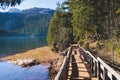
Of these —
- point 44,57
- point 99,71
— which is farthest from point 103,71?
point 44,57

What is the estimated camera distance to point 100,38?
42.1 meters

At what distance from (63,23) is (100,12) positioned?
118ft

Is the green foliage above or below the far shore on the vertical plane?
above

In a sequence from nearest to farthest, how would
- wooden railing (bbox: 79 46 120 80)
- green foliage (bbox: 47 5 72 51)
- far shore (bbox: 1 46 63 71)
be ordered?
wooden railing (bbox: 79 46 120 80) < far shore (bbox: 1 46 63 71) < green foliage (bbox: 47 5 72 51)

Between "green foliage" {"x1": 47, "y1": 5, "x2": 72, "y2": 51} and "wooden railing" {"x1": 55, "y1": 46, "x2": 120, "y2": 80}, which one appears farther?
"green foliage" {"x1": 47, "y1": 5, "x2": 72, "y2": 51}

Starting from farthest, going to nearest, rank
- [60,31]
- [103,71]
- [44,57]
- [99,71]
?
[60,31], [44,57], [99,71], [103,71]

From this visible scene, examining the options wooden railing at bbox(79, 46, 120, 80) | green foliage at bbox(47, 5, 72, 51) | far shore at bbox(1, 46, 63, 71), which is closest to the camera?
wooden railing at bbox(79, 46, 120, 80)

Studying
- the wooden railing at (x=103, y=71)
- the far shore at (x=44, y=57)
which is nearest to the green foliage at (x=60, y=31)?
the far shore at (x=44, y=57)

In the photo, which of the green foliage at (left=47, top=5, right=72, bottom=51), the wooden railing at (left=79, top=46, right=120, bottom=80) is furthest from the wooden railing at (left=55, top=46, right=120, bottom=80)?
the green foliage at (left=47, top=5, right=72, bottom=51)

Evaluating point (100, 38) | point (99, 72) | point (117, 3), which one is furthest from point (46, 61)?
point (99, 72)

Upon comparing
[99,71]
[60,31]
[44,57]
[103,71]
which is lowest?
[44,57]

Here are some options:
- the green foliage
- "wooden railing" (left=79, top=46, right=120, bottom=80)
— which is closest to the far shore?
the green foliage

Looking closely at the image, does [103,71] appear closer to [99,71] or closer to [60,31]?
[99,71]

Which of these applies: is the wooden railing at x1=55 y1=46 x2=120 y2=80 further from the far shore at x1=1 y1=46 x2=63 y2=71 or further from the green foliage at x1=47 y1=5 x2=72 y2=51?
the green foliage at x1=47 y1=5 x2=72 y2=51
